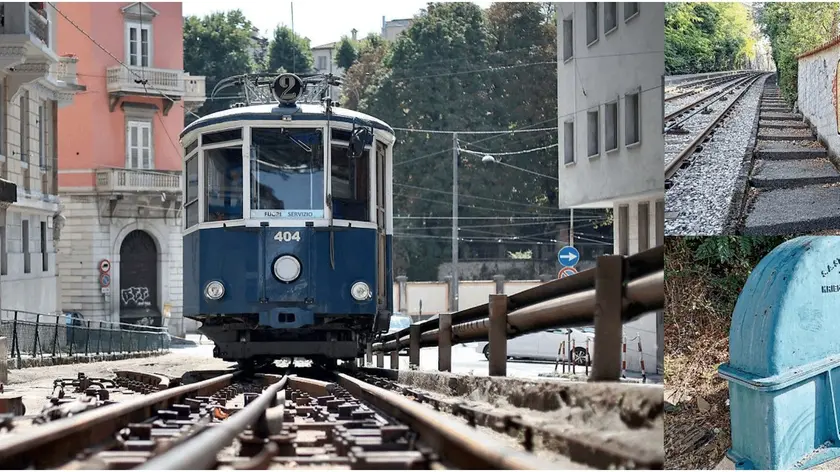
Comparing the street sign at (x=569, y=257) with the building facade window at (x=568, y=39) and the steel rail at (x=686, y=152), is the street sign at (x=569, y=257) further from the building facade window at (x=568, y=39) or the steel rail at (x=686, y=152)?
the steel rail at (x=686, y=152)

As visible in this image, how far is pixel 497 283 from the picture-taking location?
11383 mm

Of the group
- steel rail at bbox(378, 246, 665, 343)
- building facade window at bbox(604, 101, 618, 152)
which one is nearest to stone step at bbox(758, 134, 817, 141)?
building facade window at bbox(604, 101, 618, 152)

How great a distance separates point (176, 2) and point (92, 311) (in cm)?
354

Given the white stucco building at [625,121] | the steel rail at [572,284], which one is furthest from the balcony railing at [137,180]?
the white stucco building at [625,121]

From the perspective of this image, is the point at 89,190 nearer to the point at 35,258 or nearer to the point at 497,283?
the point at 35,258

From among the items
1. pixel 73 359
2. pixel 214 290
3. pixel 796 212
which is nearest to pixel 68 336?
pixel 73 359

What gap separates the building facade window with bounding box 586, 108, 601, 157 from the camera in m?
4.96

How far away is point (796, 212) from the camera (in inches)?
188

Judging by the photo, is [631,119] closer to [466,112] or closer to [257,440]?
[257,440]

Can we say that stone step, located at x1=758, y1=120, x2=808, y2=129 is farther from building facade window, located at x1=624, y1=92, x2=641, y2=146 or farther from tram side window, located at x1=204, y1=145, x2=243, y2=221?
tram side window, located at x1=204, y1=145, x2=243, y2=221

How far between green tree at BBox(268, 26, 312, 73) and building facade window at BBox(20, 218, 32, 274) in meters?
2.76

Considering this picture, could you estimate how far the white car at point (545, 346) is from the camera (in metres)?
5.70

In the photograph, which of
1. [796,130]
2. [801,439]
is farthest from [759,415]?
[796,130]

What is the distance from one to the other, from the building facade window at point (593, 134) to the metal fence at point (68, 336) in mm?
6734
